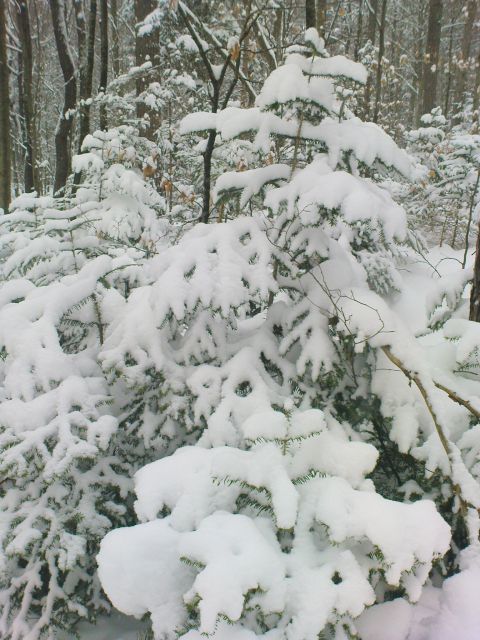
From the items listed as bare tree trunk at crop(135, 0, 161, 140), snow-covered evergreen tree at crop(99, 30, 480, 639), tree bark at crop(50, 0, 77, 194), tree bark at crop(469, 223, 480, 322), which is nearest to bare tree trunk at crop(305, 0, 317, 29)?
snow-covered evergreen tree at crop(99, 30, 480, 639)

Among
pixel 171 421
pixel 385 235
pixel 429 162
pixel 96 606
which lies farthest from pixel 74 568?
pixel 429 162

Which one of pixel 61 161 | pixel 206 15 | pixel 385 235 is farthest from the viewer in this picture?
pixel 61 161

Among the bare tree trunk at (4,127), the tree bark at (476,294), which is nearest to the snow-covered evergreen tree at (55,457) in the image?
the tree bark at (476,294)

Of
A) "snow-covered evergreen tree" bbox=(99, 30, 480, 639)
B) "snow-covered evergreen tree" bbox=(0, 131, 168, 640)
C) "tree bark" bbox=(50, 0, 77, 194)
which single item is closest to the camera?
"snow-covered evergreen tree" bbox=(99, 30, 480, 639)


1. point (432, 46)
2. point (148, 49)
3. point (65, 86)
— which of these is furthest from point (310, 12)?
point (432, 46)

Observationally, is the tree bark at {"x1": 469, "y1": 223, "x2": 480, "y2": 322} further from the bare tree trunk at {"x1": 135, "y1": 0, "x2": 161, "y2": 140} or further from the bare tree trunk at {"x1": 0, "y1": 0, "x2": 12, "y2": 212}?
the bare tree trunk at {"x1": 135, "y1": 0, "x2": 161, "y2": 140}

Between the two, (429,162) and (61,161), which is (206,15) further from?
(429,162)

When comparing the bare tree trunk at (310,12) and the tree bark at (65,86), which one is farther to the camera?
the tree bark at (65,86)

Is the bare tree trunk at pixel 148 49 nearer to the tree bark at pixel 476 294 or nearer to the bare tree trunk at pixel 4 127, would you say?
the bare tree trunk at pixel 4 127

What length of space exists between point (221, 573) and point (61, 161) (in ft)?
29.0

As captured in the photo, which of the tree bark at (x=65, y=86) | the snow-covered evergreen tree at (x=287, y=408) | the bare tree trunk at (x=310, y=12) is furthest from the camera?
the tree bark at (x=65, y=86)

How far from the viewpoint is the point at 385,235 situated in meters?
2.00

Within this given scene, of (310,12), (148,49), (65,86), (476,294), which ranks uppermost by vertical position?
(148,49)

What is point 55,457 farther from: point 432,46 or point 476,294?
point 432,46
